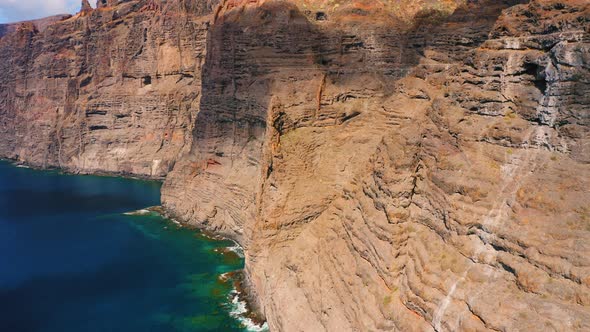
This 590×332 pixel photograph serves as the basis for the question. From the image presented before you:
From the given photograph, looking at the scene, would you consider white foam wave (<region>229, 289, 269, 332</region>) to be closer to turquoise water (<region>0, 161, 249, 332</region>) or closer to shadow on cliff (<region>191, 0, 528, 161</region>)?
turquoise water (<region>0, 161, 249, 332</region>)

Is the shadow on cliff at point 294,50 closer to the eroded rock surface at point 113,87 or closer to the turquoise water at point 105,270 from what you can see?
the turquoise water at point 105,270

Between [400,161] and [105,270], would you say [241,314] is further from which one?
[400,161]

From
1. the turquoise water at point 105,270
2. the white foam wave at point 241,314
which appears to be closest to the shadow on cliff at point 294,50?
the turquoise water at point 105,270

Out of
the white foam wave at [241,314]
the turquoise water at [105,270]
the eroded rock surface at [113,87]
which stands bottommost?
the turquoise water at [105,270]

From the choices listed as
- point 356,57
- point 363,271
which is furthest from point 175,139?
point 363,271

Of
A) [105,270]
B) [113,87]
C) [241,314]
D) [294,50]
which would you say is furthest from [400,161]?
[113,87]

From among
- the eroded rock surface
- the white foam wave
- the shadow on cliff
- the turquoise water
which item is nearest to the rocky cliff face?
the shadow on cliff

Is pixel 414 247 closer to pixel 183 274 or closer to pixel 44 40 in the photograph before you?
pixel 183 274
